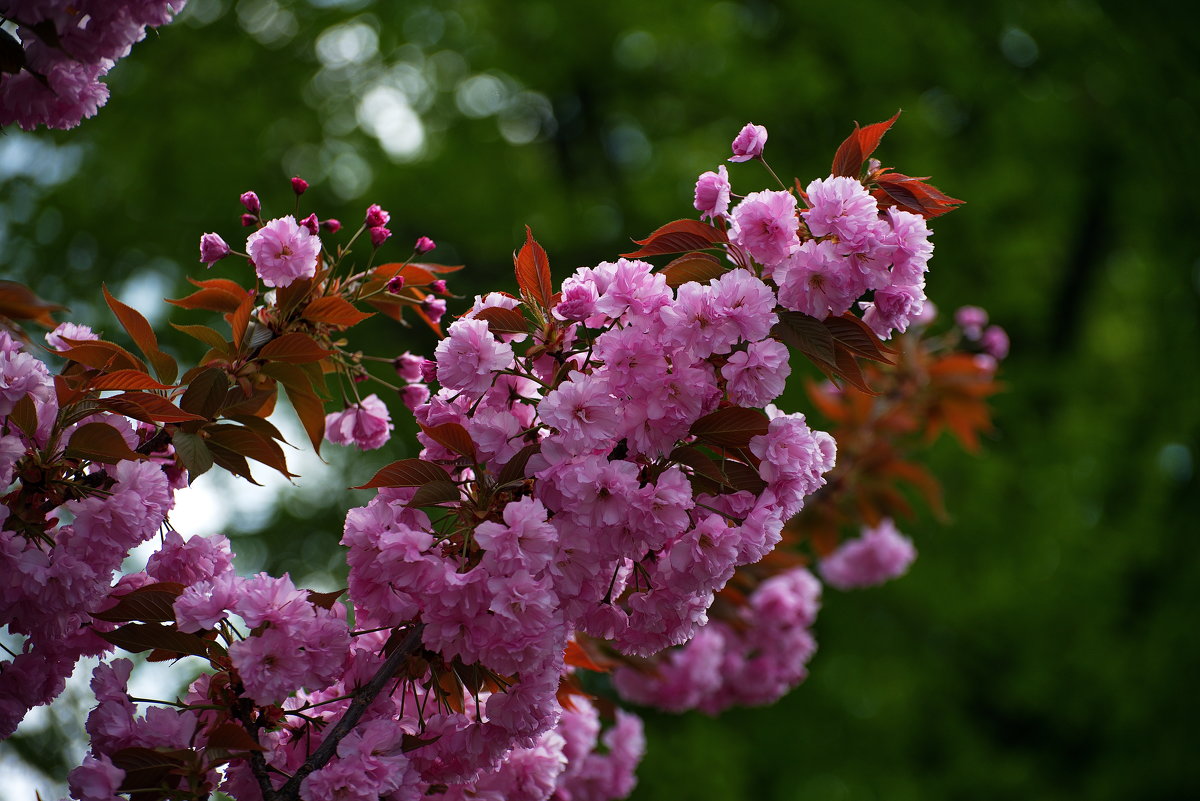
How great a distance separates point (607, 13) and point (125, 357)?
651 cm

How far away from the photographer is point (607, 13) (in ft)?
25.1

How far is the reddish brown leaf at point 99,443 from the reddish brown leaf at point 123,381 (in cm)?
11

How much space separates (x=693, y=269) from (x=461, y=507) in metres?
0.58

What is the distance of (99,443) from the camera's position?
164cm

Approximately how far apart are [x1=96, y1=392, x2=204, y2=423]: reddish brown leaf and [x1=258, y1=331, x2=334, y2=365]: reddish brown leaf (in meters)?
0.21

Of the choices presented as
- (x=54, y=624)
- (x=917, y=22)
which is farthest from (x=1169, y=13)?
(x=54, y=624)

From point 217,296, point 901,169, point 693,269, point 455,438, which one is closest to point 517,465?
point 455,438

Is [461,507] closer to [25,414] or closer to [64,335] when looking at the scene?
[25,414]

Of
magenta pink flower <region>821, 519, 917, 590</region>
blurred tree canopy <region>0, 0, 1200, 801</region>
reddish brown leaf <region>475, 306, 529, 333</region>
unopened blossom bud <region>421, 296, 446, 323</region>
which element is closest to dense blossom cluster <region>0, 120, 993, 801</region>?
reddish brown leaf <region>475, 306, 529, 333</region>

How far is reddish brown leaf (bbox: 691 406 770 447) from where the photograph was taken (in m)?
1.66

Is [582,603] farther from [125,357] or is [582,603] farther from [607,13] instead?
[607,13]

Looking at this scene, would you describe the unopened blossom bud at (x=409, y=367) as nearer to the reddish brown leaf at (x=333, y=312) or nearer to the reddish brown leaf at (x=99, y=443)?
the reddish brown leaf at (x=333, y=312)

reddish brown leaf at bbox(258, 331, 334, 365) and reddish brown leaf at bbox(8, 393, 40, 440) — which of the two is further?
reddish brown leaf at bbox(258, 331, 334, 365)

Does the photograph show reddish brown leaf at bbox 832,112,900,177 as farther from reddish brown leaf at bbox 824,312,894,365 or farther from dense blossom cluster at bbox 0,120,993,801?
reddish brown leaf at bbox 824,312,894,365
